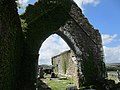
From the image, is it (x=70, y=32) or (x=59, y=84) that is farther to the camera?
(x=59, y=84)

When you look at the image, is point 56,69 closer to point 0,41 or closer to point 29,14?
point 29,14

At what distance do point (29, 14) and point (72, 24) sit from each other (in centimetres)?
348

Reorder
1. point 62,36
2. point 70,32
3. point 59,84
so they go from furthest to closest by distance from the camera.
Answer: point 59,84 < point 62,36 < point 70,32

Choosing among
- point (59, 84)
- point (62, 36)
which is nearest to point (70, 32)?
point (62, 36)

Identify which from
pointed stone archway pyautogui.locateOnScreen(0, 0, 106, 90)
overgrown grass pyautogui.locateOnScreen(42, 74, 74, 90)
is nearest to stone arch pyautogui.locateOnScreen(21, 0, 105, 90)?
pointed stone archway pyautogui.locateOnScreen(0, 0, 106, 90)

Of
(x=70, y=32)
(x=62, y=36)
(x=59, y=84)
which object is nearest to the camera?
(x=70, y=32)

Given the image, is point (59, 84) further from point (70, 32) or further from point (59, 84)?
point (70, 32)

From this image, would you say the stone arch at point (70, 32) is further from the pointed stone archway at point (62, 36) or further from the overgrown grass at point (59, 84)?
the overgrown grass at point (59, 84)

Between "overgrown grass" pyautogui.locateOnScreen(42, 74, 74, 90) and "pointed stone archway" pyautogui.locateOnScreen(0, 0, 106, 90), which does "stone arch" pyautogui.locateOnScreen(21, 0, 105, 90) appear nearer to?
Result: "pointed stone archway" pyautogui.locateOnScreen(0, 0, 106, 90)

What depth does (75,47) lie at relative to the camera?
1513 cm

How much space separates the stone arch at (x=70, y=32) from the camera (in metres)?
13.3

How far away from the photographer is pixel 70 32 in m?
15.2

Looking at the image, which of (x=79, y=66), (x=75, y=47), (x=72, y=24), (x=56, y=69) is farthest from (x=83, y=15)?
(x=56, y=69)

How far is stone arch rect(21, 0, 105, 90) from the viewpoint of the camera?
13.3 meters
